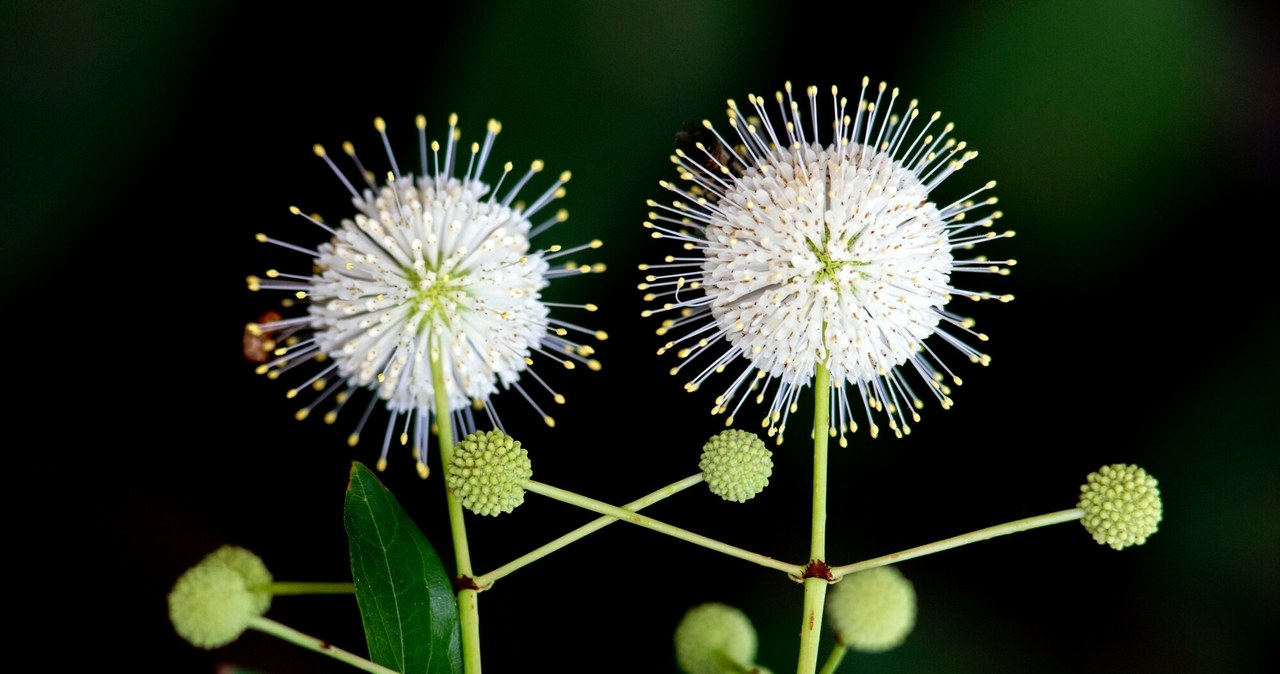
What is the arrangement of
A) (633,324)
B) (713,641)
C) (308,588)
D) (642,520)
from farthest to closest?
(633,324)
(713,641)
(308,588)
(642,520)

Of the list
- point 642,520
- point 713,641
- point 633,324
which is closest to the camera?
point 642,520

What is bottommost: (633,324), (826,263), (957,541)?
(957,541)

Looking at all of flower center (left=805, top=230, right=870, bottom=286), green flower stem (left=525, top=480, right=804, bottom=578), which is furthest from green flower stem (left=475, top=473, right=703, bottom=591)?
flower center (left=805, top=230, right=870, bottom=286)

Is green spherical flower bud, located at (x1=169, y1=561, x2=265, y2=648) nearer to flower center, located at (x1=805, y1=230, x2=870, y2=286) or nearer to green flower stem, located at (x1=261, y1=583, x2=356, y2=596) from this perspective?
green flower stem, located at (x1=261, y1=583, x2=356, y2=596)

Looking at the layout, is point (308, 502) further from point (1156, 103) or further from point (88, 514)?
point (1156, 103)

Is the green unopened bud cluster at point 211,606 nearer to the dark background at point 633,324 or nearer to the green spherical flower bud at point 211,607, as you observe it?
the green spherical flower bud at point 211,607

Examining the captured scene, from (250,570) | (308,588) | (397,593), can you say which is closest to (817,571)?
(397,593)

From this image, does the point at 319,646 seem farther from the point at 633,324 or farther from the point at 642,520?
the point at 633,324

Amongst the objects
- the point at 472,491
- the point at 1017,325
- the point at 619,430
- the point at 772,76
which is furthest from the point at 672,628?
the point at 772,76
